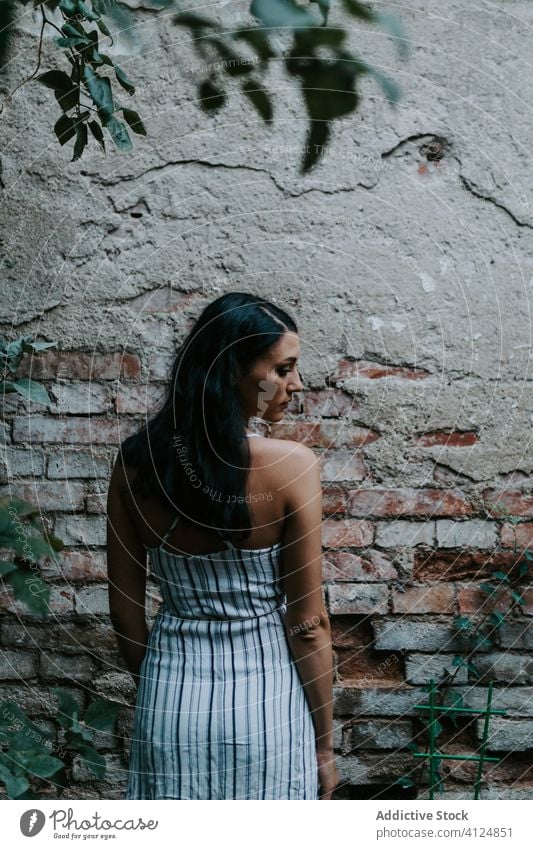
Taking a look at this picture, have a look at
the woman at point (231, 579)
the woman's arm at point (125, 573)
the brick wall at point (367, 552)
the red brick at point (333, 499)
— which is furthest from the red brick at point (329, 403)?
the woman's arm at point (125, 573)

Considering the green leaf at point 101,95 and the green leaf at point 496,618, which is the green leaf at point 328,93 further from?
the green leaf at point 496,618

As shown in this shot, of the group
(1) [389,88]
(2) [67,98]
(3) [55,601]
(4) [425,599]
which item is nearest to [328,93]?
(1) [389,88]

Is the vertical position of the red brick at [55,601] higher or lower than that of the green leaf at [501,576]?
lower

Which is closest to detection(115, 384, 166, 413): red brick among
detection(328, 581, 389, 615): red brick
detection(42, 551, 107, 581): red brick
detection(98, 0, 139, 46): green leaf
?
detection(42, 551, 107, 581): red brick

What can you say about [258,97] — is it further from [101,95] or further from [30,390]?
[30,390]

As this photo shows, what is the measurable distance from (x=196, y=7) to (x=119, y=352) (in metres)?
0.65

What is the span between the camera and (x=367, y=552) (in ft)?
5.27

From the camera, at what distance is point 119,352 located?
160 cm
